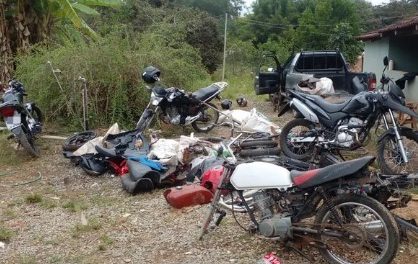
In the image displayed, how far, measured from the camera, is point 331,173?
3.52 m

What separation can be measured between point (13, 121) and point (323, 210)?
5.38 meters

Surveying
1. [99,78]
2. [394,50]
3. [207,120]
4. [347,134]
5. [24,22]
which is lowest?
[207,120]

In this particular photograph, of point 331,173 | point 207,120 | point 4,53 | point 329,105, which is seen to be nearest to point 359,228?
point 331,173

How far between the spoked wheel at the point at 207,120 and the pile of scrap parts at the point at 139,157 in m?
2.09

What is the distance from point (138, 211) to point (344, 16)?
29.9 metres

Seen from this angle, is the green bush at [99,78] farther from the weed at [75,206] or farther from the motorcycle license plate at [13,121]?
the weed at [75,206]

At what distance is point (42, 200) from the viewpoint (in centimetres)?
583

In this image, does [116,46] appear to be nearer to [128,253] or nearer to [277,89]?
[277,89]

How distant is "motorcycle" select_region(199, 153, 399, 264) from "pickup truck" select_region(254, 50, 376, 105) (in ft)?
22.7

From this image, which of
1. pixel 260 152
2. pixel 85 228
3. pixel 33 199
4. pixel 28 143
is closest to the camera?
pixel 85 228

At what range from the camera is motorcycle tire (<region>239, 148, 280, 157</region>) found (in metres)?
6.69

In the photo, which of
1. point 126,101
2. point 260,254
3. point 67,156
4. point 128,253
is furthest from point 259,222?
point 126,101

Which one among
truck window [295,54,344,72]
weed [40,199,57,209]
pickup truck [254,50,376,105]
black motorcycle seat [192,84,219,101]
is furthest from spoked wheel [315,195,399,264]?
truck window [295,54,344,72]

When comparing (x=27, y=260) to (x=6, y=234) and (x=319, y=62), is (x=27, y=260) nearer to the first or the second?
(x=6, y=234)
